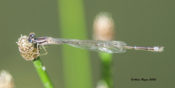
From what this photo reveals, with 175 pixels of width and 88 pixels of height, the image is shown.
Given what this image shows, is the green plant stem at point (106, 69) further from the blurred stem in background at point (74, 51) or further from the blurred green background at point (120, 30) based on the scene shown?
the blurred green background at point (120, 30)

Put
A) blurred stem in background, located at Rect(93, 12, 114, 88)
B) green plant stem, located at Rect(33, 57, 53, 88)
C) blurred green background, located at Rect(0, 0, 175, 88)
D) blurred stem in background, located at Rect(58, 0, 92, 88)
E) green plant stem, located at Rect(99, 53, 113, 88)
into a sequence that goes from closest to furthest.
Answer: green plant stem, located at Rect(33, 57, 53, 88)
green plant stem, located at Rect(99, 53, 113, 88)
blurred stem in background, located at Rect(93, 12, 114, 88)
blurred stem in background, located at Rect(58, 0, 92, 88)
blurred green background, located at Rect(0, 0, 175, 88)

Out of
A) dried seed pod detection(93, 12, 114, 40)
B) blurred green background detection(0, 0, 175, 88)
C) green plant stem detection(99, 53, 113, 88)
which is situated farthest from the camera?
blurred green background detection(0, 0, 175, 88)

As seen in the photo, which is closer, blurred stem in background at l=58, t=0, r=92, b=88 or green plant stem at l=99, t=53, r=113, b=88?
green plant stem at l=99, t=53, r=113, b=88

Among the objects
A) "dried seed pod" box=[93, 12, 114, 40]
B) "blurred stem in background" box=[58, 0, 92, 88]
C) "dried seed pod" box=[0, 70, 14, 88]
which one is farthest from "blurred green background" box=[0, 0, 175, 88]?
"dried seed pod" box=[0, 70, 14, 88]

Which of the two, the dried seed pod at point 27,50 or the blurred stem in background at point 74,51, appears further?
the blurred stem in background at point 74,51

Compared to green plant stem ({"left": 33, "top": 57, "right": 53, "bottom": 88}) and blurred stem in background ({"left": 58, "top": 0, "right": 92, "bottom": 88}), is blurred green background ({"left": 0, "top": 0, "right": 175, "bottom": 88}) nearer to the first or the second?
blurred stem in background ({"left": 58, "top": 0, "right": 92, "bottom": 88})

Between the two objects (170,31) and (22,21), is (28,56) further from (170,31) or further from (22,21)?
(170,31)

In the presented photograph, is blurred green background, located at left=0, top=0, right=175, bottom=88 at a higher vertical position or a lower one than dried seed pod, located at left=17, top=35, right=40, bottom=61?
lower

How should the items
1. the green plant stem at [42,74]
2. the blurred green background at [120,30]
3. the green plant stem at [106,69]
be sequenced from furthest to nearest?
the blurred green background at [120,30]
the green plant stem at [106,69]
the green plant stem at [42,74]

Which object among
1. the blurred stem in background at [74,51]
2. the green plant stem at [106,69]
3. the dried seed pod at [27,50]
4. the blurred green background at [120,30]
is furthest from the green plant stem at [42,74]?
the blurred green background at [120,30]
